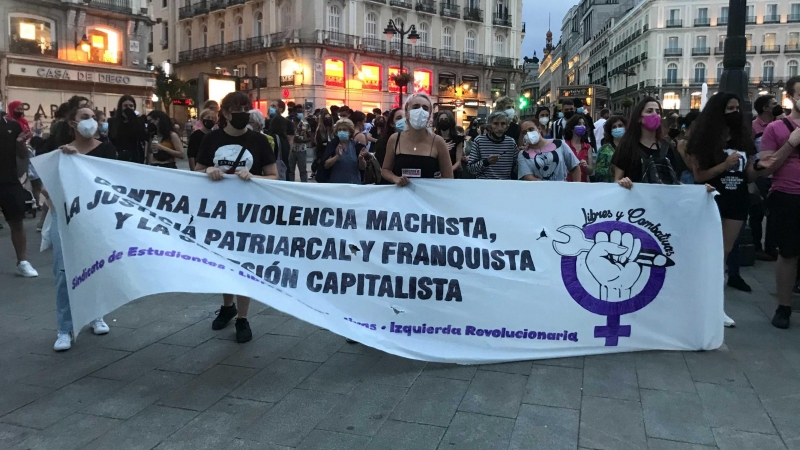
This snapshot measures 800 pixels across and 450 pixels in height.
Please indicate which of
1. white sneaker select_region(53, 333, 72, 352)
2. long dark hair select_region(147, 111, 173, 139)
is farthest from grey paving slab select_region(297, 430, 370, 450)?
long dark hair select_region(147, 111, 173, 139)

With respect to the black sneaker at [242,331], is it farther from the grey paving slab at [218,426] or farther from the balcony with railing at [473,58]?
the balcony with railing at [473,58]

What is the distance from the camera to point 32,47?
31.9 m

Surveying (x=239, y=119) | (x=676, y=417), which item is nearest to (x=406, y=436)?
(x=676, y=417)

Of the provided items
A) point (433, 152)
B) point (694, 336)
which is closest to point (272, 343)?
point (433, 152)

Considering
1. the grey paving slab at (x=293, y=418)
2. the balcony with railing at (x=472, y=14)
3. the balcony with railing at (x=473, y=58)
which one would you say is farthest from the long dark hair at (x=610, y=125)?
the balcony with railing at (x=472, y=14)

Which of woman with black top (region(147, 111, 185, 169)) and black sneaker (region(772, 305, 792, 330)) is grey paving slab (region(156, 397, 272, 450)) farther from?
woman with black top (region(147, 111, 185, 169))

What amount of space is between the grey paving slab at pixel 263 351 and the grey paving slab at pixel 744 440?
A: 9.24ft

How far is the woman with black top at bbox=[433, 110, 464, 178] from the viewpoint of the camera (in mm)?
6984

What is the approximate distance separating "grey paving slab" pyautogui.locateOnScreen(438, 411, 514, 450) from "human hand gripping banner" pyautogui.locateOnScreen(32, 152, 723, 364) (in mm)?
792

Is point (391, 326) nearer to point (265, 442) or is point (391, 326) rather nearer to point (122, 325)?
point (265, 442)

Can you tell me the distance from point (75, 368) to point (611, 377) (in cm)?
355

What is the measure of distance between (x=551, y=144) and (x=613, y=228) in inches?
77.1

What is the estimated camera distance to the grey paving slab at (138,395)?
381 cm

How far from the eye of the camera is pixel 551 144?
6.50 m
